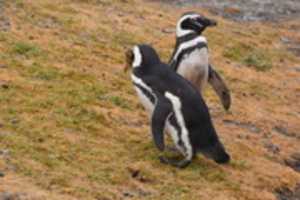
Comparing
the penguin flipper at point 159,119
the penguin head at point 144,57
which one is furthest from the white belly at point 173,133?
the penguin head at point 144,57

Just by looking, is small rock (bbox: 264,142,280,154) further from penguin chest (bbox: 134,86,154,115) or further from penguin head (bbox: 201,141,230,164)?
penguin chest (bbox: 134,86,154,115)

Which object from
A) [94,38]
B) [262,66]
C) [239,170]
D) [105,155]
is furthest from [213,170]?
[262,66]

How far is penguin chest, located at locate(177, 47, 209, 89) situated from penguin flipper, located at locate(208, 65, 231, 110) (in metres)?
0.24

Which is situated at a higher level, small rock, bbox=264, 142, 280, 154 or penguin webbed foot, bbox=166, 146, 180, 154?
penguin webbed foot, bbox=166, 146, 180, 154

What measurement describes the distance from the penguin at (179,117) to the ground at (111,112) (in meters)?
0.19

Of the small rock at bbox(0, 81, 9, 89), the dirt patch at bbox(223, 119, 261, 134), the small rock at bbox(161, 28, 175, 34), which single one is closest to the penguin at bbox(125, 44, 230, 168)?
the small rock at bbox(0, 81, 9, 89)

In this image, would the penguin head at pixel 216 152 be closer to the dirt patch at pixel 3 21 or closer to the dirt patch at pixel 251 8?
the dirt patch at pixel 3 21

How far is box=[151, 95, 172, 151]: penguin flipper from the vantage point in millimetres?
7410

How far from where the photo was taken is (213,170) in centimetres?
765

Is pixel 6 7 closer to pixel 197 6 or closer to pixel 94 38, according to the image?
pixel 94 38

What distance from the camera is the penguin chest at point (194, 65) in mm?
9352

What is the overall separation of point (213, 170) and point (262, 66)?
5548 mm

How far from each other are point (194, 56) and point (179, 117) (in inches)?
77.3

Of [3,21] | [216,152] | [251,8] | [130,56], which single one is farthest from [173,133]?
[251,8]
